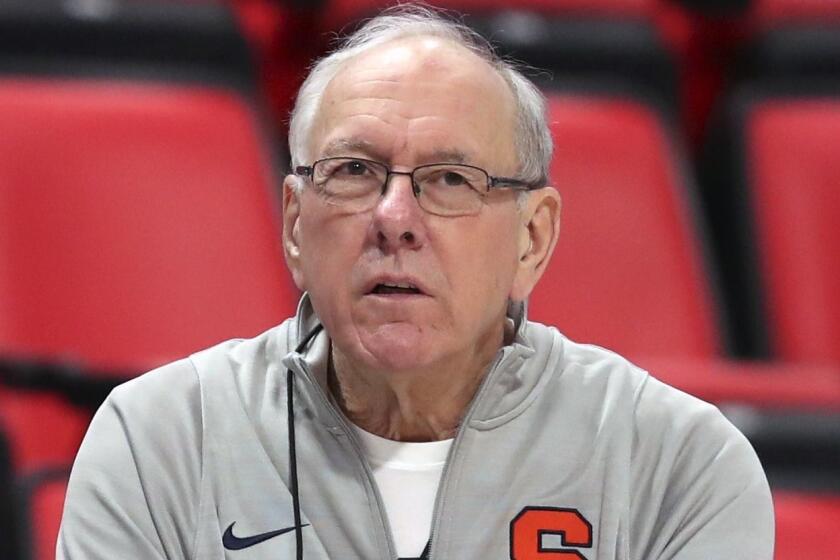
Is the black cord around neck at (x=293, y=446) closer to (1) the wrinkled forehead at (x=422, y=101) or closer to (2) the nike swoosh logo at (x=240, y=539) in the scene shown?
(2) the nike swoosh logo at (x=240, y=539)

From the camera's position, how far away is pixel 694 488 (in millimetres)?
773

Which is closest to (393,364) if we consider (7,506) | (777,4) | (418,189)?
(418,189)

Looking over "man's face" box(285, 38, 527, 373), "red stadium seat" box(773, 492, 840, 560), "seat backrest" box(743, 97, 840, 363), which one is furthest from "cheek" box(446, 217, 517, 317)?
"seat backrest" box(743, 97, 840, 363)

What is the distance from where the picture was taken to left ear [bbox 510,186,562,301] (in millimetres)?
811

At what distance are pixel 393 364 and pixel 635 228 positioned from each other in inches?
29.5

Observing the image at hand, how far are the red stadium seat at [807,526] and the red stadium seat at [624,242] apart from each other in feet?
1.35

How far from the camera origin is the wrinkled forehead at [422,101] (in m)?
0.76

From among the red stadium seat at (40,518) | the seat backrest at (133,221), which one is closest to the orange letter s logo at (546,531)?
the red stadium seat at (40,518)

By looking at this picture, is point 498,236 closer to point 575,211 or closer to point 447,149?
point 447,149

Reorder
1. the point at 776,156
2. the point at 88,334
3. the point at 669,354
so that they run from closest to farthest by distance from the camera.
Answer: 1. the point at 88,334
2. the point at 669,354
3. the point at 776,156

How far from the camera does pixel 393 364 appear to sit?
752 mm

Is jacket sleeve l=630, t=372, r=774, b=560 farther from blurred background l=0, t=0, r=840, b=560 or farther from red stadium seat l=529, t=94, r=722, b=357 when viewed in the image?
red stadium seat l=529, t=94, r=722, b=357

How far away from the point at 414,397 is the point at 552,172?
0.67 m

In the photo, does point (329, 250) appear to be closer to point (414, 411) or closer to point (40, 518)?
point (414, 411)
